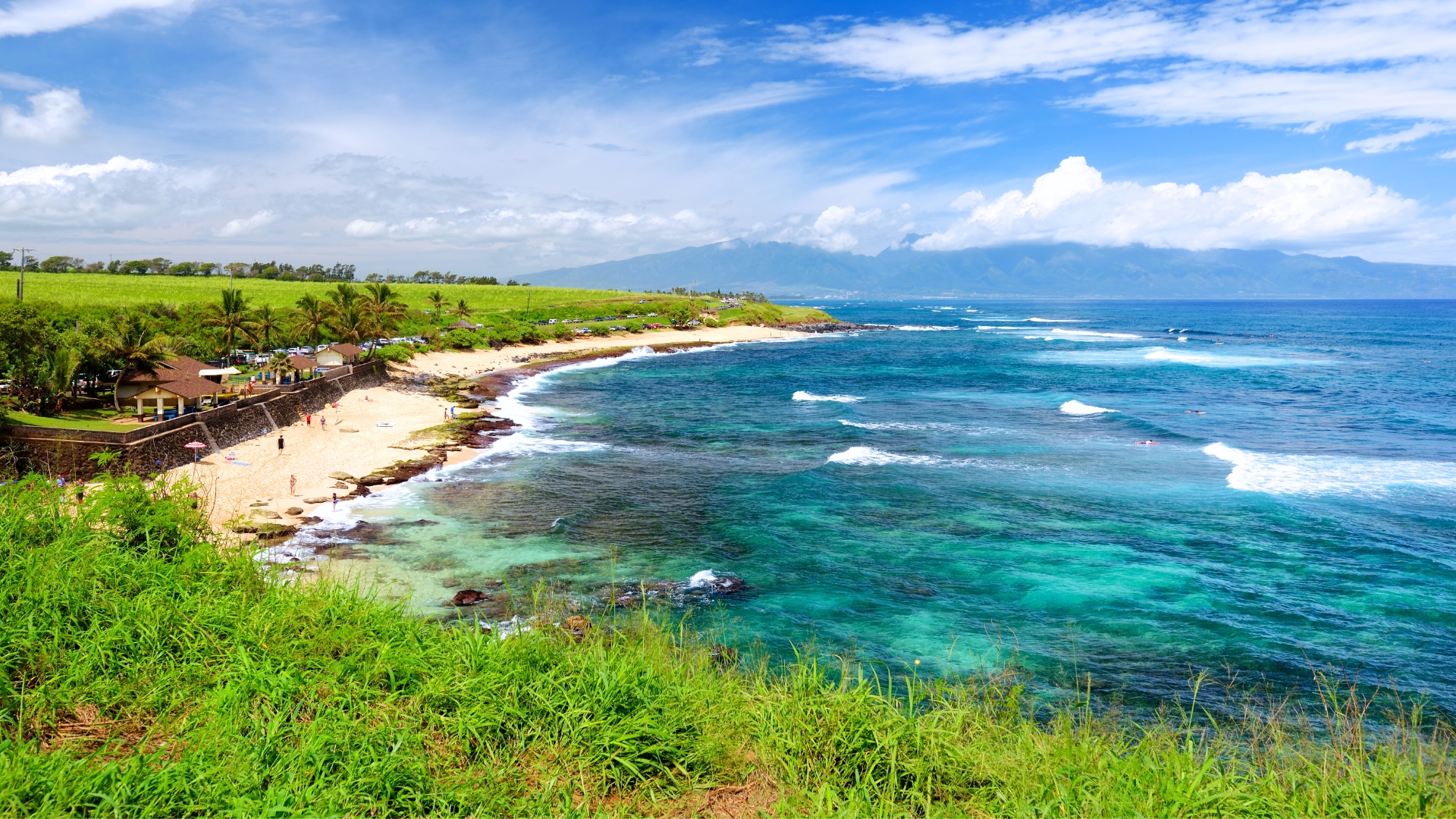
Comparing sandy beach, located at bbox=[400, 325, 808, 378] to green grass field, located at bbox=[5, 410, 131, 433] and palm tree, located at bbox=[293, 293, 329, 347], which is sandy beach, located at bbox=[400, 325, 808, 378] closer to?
palm tree, located at bbox=[293, 293, 329, 347]

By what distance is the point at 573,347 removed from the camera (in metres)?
94.8

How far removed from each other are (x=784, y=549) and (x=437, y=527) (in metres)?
12.4

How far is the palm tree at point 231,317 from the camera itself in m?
48.8

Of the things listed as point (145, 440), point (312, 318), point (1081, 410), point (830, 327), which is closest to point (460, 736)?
point (145, 440)

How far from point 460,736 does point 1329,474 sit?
39735 millimetres

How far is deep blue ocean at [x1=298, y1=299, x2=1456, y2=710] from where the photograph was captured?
1844cm

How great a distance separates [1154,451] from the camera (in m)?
38.0

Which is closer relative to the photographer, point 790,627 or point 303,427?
point 790,627

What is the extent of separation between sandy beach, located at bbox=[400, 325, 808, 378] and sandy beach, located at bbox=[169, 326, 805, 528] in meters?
7.85

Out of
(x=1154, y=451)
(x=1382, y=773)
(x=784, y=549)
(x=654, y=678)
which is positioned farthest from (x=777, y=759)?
(x=1154, y=451)

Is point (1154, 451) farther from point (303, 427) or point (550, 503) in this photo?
point (303, 427)

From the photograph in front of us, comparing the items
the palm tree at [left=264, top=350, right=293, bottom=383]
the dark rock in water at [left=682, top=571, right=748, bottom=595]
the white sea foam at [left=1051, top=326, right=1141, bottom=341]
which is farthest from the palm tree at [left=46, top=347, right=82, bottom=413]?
the white sea foam at [left=1051, top=326, right=1141, bottom=341]

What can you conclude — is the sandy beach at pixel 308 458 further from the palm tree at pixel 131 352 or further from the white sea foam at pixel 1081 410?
the white sea foam at pixel 1081 410

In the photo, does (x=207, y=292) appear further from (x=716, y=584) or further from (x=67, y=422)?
(x=716, y=584)
